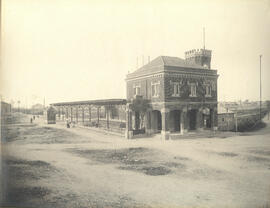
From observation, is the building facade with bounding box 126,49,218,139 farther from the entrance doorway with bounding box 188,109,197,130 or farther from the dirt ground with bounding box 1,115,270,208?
the dirt ground with bounding box 1,115,270,208

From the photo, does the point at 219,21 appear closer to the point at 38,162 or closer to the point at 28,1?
the point at 28,1

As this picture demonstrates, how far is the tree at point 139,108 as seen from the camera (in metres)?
14.4

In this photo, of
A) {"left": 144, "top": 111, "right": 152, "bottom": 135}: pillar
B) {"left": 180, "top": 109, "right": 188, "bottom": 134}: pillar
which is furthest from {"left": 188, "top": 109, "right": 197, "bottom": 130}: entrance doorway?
{"left": 144, "top": 111, "right": 152, "bottom": 135}: pillar

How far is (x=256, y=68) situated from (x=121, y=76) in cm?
466

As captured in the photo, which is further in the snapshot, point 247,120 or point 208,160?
point 247,120

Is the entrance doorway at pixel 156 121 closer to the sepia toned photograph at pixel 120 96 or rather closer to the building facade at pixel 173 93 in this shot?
A: the building facade at pixel 173 93

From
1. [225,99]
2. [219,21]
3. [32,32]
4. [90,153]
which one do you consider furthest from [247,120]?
[32,32]

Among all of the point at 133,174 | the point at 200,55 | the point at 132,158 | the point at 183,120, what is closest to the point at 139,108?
the point at 183,120

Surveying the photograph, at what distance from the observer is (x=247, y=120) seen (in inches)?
387

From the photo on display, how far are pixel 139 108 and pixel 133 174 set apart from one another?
7230mm

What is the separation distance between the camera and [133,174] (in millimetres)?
7730

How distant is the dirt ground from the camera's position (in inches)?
279

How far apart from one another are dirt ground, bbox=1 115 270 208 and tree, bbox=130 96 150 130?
5.15 meters

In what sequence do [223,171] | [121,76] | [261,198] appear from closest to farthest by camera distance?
[261,198] < [223,171] < [121,76]
